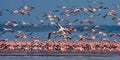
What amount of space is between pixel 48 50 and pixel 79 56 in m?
3.09

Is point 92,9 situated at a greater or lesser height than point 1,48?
greater

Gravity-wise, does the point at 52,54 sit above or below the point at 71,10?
below

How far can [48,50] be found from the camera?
26000 mm

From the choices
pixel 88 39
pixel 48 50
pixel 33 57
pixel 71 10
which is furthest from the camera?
pixel 71 10

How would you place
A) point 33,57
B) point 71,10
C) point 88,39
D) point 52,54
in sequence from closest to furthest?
point 33,57 < point 52,54 < point 88,39 < point 71,10

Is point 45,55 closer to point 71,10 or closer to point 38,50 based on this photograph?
point 38,50

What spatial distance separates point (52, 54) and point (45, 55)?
567 millimetres

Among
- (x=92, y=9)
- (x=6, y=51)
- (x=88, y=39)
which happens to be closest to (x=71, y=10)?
(x=92, y=9)

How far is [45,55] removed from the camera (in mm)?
23688

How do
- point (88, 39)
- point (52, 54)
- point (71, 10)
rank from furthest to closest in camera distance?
point (71, 10)
point (88, 39)
point (52, 54)

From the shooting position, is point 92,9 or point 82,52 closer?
point 82,52

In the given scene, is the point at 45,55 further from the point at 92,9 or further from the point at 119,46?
the point at 92,9

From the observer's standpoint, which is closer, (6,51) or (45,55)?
(45,55)

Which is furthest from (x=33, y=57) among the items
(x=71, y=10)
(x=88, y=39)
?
(x=71, y=10)
